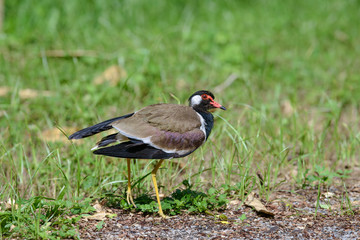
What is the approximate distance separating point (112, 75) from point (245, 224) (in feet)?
10.4

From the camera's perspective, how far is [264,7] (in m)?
9.20

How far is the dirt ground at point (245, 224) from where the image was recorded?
130 inches

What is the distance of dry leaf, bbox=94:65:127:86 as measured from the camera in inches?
239

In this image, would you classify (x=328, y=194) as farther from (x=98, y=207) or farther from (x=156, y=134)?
(x=98, y=207)

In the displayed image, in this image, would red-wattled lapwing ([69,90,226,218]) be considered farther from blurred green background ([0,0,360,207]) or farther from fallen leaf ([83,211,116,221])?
blurred green background ([0,0,360,207])

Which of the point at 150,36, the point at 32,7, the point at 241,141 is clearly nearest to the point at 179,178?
the point at 241,141

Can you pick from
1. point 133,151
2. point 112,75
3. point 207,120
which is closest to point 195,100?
point 207,120

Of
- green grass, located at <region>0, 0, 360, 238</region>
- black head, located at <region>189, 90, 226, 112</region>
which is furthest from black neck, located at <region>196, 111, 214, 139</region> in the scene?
green grass, located at <region>0, 0, 360, 238</region>

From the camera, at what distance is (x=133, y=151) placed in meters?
3.36

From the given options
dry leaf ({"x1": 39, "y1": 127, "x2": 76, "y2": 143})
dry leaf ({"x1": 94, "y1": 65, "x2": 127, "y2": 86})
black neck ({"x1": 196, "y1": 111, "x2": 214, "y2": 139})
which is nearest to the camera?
black neck ({"x1": 196, "y1": 111, "x2": 214, "y2": 139})

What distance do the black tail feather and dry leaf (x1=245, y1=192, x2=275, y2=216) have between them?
2.42 ft

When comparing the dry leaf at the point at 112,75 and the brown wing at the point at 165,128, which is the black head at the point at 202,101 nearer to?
the brown wing at the point at 165,128

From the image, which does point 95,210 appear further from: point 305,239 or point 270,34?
point 270,34

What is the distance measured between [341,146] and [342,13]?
15.9 feet
